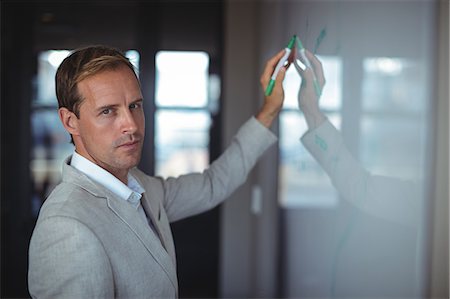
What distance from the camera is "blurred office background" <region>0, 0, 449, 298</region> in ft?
2.56

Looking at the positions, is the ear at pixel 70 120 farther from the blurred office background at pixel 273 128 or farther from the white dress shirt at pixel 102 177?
the blurred office background at pixel 273 128

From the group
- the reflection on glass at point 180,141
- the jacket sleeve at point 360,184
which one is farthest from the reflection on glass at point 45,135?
→ the jacket sleeve at point 360,184

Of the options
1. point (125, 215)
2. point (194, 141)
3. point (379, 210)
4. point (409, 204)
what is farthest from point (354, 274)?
point (194, 141)

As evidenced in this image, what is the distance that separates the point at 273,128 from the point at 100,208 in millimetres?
1336

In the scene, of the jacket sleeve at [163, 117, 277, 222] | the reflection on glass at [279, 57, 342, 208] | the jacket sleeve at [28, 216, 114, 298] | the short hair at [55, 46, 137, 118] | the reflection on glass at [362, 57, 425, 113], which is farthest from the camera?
the jacket sleeve at [163, 117, 277, 222]

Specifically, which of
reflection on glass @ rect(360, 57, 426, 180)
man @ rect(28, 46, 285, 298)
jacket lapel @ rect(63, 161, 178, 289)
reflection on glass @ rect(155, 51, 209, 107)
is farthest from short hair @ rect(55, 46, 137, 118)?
reflection on glass @ rect(155, 51, 209, 107)

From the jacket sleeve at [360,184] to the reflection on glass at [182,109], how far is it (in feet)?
7.52

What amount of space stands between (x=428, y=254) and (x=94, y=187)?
62 cm

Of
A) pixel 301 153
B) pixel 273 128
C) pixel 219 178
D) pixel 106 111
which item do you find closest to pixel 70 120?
pixel 106 111

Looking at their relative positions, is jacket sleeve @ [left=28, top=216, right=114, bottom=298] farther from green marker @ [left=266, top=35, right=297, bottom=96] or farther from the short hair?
green marker @ [left=266, top=35, right=297, bottom=96]

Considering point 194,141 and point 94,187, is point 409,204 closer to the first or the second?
point 94,187

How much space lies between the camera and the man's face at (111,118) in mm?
1033

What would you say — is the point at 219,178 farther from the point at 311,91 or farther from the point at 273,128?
the point at 273,128

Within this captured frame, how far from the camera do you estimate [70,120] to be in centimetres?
109
